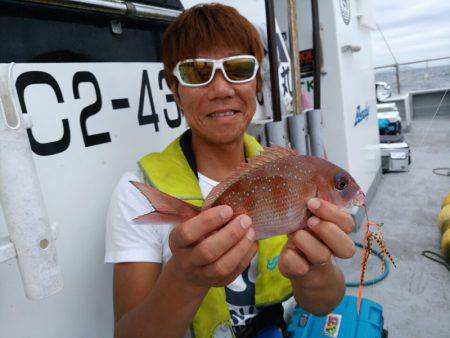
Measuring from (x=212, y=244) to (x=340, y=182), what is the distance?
43cm

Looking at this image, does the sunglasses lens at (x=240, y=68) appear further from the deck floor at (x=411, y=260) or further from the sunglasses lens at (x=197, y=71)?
the deck floor at (x=411, y=260)

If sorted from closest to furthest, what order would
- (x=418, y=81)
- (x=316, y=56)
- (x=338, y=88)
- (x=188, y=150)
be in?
(x=188, y=150) < (x=316, y=56) < (x=338, y=88) < (x=418, y=81)

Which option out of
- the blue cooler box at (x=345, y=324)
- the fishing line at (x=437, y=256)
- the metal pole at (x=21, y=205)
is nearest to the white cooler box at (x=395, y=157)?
the fishing line at (x=437, y=256)

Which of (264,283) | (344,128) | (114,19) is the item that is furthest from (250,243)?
(344,128)

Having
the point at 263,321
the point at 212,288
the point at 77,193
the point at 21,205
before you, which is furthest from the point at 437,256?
the point at 21,205

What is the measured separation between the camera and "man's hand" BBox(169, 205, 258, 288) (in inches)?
33.3

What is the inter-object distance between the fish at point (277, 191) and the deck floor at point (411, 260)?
191cm

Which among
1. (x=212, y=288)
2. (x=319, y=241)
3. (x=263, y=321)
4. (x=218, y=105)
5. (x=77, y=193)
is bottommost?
(x=263, y=321)

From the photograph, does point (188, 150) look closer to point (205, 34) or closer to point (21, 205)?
point (205, 34)

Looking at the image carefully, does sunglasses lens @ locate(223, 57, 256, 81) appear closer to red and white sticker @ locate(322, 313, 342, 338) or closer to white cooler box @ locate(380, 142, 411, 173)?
red and white sticker @ locate(322, 313, 342, 338)

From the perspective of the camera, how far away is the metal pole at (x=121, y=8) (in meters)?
1.21

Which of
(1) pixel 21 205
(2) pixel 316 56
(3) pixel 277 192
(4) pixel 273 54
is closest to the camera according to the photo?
(1) pixel 21 205

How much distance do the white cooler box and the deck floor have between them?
0.15m

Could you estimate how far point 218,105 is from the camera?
1231mm
